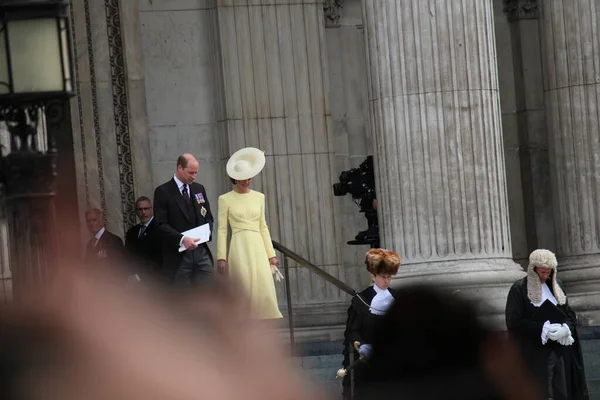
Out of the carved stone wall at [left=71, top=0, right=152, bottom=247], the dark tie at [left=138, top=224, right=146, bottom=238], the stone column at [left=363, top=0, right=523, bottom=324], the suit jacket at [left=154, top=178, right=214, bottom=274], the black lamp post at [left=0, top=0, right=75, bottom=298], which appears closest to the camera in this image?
the black lamp post at [left=0, top=0, right=75, bottom=298]

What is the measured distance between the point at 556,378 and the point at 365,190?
3112 mm

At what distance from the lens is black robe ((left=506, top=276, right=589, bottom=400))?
45.9ft

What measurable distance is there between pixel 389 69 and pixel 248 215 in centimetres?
182

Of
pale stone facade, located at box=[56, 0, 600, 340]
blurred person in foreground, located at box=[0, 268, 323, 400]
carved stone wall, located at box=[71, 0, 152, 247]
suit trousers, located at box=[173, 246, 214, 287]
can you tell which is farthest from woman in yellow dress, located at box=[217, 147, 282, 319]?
blurred person in foreground, located at box=[0, 268, 323, 400]

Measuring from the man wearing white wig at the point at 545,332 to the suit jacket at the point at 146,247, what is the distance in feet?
10.1

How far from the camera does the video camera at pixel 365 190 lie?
633 inches

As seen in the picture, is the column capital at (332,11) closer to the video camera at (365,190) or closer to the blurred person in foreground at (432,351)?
the video camera at (365,190)

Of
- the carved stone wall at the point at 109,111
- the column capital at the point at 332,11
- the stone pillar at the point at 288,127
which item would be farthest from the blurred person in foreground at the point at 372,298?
the column capital at the point at 332,11

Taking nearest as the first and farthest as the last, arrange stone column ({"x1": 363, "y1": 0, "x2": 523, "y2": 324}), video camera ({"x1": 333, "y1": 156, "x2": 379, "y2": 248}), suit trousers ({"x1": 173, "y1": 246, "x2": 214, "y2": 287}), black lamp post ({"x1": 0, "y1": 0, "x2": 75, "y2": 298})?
black lamp post ({"x1": 0, "y1": 0, "x2": 75, "y2": 298}), suit trousers ({"x1": 173, "y1": 246, "x2": 214, "y2": 287}), stone column ({"x1": 363, "y1": 0, "x2": 523, "y2": 324}), video camera ({"x1": 333, "y1": 156, "x2": 379, "y2": 248})

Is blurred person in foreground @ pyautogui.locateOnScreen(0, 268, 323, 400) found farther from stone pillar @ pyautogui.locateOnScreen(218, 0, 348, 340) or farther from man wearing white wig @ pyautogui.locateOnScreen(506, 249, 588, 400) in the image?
stone pillar @ pyautogui.locateOnScreen(218, 0, 348, 340)

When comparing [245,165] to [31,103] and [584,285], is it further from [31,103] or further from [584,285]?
[31,103]

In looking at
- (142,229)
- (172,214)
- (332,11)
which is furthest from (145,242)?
(332,11)

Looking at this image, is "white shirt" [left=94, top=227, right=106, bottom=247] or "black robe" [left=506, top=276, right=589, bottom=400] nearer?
"black robe" [left=506, top=276, right=589, bottom=400]

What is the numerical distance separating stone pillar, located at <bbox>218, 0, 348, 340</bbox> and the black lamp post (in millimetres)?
11925
